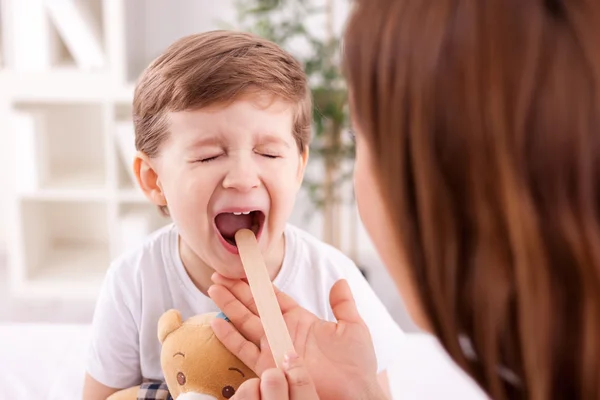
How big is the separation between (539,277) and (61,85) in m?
2.02

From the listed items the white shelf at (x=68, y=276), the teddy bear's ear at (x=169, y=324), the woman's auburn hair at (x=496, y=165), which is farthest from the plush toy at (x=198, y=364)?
the white shelf at (x=68, y=276)

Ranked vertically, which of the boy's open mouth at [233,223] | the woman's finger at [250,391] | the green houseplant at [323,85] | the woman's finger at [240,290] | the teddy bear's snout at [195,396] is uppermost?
the green houseplant at [323,85]

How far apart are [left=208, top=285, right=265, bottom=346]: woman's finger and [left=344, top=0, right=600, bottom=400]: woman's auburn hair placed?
0.33 meters

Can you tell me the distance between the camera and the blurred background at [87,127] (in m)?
2.25

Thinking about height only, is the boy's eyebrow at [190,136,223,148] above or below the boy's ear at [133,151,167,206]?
above

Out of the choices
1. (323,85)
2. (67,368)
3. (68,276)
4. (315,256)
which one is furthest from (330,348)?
(68,276)

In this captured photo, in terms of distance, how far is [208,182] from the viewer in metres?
0.90

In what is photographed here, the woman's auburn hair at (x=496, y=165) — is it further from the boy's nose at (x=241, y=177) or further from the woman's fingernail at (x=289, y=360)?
the boy's nose at (x=241, y=177)

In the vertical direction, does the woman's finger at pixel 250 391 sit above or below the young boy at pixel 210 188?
below

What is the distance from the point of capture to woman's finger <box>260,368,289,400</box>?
0.69 meters

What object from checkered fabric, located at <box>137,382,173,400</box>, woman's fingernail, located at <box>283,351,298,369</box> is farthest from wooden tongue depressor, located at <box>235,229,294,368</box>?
checkered fabric, located at <box>137,382,173,400</box>

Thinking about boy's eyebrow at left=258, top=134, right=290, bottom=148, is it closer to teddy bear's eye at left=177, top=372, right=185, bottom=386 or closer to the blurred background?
teddy bear's eye at left=177, top=372, right=185, bottom=386

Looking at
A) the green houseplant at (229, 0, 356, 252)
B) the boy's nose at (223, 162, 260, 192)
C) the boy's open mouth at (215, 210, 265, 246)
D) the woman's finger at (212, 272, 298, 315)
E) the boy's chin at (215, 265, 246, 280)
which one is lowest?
the woman's finger at (212, 272, 298, 315)

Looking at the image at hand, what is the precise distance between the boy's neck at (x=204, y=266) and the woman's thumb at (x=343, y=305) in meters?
0.21
